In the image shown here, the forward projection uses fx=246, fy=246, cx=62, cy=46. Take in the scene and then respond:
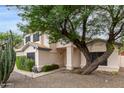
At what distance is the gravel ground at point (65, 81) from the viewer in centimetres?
948

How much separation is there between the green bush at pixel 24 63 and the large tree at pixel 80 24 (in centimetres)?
118

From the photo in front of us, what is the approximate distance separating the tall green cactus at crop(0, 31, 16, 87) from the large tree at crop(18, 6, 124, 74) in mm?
960

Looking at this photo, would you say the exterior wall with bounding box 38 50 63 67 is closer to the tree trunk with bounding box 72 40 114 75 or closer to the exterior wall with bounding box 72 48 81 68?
the exterior wall with bounding box 72 48 81 68

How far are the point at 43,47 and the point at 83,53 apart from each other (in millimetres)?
2123

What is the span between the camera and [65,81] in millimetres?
9836

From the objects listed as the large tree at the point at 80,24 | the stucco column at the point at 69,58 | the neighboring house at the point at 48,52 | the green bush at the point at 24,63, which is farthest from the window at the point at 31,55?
the stucco column at the point at 69,58

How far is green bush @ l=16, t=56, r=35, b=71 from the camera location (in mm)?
9930

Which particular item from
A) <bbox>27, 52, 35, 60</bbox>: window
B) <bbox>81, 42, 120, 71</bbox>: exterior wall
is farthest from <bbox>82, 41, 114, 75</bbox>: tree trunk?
<bbox>27, 52, 35, 60</bbox>: window

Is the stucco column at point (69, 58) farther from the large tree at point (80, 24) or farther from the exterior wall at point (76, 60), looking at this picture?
the large tree at point (80, 24)

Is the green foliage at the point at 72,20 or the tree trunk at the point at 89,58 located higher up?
the green foliage at the point at 72,20

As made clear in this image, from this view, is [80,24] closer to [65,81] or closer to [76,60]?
[76,60]

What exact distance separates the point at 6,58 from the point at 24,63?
29.7 inches
